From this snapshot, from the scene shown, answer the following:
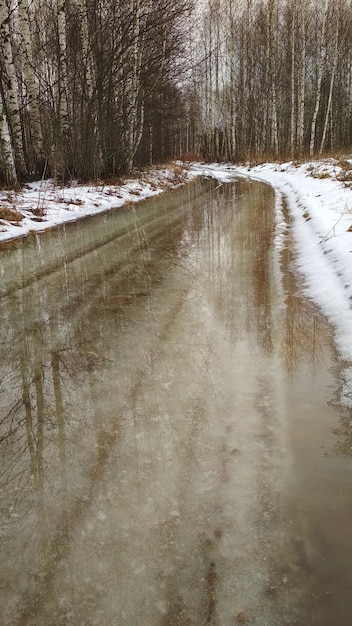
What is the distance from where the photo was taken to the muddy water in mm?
1165

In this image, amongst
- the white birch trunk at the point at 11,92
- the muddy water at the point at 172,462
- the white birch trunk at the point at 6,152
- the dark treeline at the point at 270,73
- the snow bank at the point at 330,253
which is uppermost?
the dark treeline at the point at 270,73

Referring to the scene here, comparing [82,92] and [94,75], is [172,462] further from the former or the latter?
[94,75]

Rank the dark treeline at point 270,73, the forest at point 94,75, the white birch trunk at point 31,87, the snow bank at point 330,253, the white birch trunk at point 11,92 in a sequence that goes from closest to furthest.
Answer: the snow bank at point 330,253, the white birch trunk at point 11,92, the white birch trunk at point 31,87, the forest at point 94,75, the dark treeline at point 270,73

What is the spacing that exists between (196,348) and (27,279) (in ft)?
7.10

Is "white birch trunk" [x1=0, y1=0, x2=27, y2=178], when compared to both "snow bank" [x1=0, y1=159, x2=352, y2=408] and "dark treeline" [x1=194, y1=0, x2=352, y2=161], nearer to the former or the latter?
"snow bank" [x1=0, y1=159, x2=352, y2=408]

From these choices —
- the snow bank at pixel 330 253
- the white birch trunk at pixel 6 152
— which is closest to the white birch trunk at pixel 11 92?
the white birch trunk at pixel 6 152

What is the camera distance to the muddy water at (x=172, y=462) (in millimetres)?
1165

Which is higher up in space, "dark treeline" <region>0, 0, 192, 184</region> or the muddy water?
"dark treeline" <region>0, 0, 192, 184</region>

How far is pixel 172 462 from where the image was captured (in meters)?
1.65

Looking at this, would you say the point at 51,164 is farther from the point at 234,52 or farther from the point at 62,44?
the point at 234,52

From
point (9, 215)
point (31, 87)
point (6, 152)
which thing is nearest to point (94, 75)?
point (31, 87)

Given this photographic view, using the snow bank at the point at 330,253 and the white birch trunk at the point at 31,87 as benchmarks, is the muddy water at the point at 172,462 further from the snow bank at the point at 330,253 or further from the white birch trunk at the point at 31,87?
the white birch trunk at the point at 31,87

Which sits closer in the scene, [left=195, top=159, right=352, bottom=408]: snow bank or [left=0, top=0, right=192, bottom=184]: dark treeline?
[left=195, top=159, right=352, bottom=408]: snow bank

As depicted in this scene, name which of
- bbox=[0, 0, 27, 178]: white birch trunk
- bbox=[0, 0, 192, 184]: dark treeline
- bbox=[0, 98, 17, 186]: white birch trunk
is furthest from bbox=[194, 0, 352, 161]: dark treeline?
bbox=[0, 98, 17, 186]: white birch trunk
